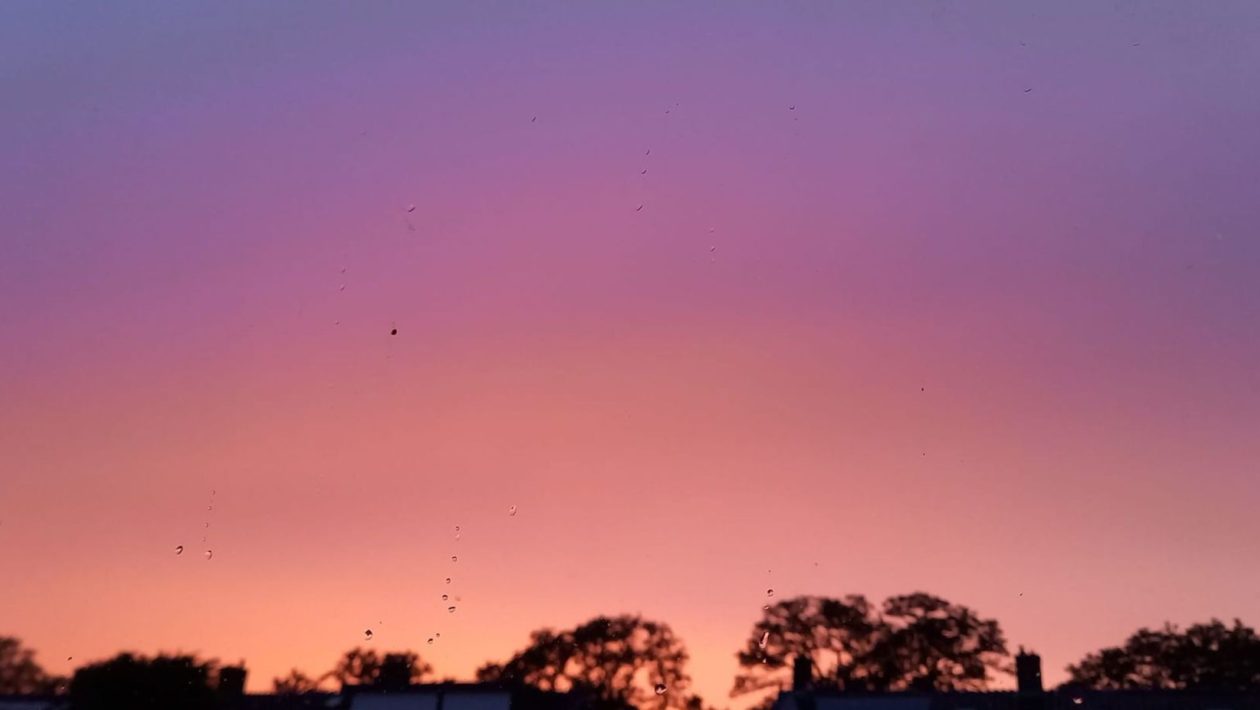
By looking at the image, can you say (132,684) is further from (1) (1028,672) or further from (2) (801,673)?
(1) (1028,672)

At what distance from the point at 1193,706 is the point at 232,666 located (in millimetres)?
34378

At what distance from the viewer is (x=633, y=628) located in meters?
71.0

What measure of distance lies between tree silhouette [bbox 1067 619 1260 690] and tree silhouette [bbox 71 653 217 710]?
44341 mm

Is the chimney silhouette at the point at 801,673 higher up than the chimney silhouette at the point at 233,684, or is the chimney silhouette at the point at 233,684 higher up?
the chimney silhouette at the point at 801,673

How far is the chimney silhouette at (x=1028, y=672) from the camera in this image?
48.7 m

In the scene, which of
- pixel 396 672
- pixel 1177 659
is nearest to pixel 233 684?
pixel 396 672

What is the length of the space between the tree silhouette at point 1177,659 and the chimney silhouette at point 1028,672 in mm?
19185

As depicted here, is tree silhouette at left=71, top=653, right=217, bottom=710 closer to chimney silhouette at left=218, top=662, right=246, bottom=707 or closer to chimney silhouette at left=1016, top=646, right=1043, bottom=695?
chimney silhouette at left=218, top=662, right=246, bottom=707

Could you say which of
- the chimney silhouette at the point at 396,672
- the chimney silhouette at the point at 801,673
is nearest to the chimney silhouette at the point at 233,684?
the chimney silhouette at the point at 396,672

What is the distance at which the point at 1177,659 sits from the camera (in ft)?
229

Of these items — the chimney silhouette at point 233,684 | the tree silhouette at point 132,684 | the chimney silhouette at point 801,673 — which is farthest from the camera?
the chimney silhouette at point 801,673

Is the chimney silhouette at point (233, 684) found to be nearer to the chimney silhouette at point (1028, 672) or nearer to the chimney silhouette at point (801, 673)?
the chimney silhouette at point (801, 673)

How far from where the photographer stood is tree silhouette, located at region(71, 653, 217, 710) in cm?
4056

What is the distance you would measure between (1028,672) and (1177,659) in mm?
24633
